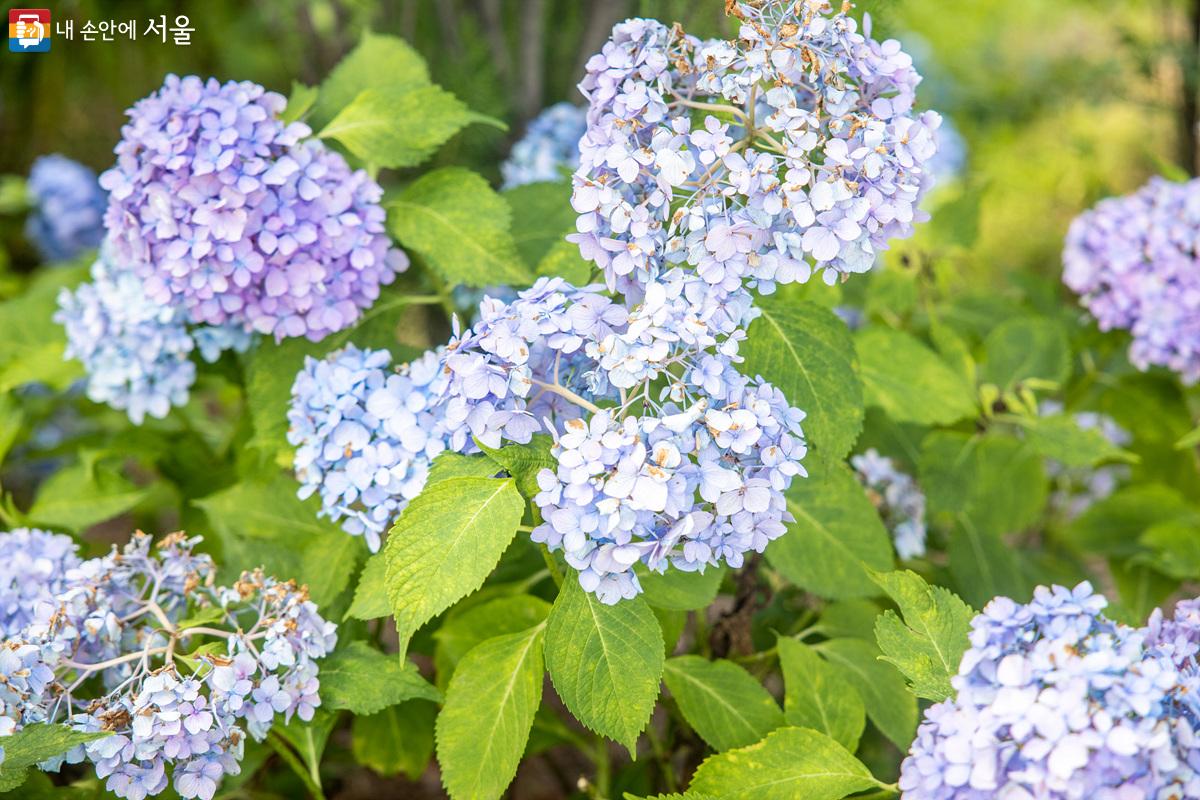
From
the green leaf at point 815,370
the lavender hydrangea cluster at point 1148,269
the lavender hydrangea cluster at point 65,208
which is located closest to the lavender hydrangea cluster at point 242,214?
the green leaf at point 815,370

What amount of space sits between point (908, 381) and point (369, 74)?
924mm

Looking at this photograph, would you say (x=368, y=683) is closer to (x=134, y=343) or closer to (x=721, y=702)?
(x=721, y=702)

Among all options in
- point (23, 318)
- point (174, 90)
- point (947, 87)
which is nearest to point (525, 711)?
point (174, 90)

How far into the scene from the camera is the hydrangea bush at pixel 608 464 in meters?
1.07

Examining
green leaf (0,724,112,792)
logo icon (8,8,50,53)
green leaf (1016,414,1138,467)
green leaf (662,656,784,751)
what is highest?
logo icon (8,8,50,53)

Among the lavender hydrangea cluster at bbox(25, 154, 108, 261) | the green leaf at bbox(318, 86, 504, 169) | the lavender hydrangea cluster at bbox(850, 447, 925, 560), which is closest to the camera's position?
the green leaf at bbox(318, 86, 504, 169)

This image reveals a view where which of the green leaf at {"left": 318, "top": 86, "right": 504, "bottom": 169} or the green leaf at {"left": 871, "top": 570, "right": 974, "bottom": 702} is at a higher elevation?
the green leaf at {"left": 318, "top": 86, "right": 504, "bottom": 169}

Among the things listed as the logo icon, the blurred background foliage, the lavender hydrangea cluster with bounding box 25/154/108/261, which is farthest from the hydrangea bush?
the lavender hydrangea cluster with bounding box 25/154/108/261

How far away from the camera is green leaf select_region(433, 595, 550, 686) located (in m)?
1.49

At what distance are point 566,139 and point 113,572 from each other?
1.14 metres

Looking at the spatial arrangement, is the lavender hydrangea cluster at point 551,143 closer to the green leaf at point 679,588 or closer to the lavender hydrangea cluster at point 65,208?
the green leaf at point 679,588

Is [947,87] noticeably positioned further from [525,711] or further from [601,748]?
[525,711]

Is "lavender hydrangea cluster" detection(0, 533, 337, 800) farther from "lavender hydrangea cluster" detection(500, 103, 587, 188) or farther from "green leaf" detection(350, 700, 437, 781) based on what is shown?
"lavender hydrangea cluster" detection(500, 103, 587, 188)

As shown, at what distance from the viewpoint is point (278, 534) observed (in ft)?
5.35
